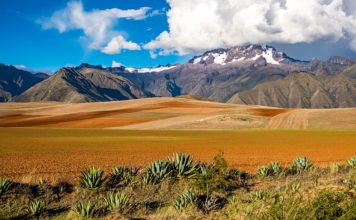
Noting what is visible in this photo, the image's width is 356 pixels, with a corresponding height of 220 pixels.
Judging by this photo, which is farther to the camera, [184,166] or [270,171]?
[270,171]

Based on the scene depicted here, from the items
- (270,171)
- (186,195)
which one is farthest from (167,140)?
(186,195)

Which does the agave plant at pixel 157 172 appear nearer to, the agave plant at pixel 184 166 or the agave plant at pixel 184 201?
the agave plant at pixel 184 166

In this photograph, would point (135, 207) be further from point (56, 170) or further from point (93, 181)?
point (56, 170)

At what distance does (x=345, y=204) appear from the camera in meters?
10.3

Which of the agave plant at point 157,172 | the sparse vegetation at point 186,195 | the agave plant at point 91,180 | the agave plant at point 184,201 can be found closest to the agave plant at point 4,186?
the sparse vegetation at point 186,195

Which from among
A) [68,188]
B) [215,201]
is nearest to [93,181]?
[68,188]

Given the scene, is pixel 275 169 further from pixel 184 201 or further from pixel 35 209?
pixel 35 209

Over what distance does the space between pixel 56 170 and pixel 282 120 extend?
7718 cm

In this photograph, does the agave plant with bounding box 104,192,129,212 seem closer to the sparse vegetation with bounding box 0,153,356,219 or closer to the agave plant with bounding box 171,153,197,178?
the sparse vegetation with bounding box 0,153,356,219

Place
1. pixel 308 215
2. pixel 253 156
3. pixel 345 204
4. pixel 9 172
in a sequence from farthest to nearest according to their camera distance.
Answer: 1. pixel 253 156
2. pixel 9 172
3. pixel 345 204
4. pixel 308 215

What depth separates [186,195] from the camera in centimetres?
1577

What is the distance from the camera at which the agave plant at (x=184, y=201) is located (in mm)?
15098

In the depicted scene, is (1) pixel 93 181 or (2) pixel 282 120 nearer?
(1) pixel 93 181

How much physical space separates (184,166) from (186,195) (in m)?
5.76
